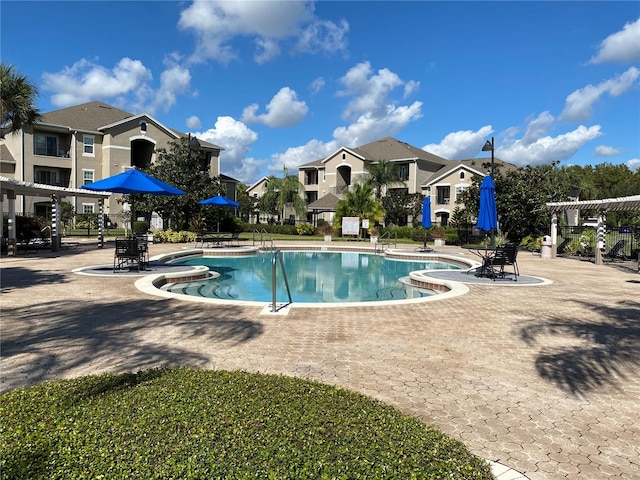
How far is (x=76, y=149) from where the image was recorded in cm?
4125

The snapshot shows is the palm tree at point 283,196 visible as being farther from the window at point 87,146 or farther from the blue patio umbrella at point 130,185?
the blue patio umbrella at point 130,185

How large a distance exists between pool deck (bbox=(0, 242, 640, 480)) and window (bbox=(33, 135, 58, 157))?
1446 inches

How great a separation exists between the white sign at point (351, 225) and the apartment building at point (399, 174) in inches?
437

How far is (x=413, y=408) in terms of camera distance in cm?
416

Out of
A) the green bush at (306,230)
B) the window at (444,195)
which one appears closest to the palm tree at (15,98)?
the green bush at (306,230)

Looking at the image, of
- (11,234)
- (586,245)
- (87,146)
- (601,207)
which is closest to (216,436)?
(11,234)

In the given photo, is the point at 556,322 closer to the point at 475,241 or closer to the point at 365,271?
the point at 365,271

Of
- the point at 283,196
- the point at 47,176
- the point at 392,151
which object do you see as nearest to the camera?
the point at 47,176

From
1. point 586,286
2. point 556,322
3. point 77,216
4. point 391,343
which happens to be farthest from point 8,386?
point 77,216

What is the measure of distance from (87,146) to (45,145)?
347 cm

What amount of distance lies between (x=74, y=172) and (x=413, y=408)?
1774 inches

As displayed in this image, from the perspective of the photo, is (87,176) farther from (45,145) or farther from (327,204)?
Result: (327,204)

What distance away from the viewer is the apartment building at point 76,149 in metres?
39.7

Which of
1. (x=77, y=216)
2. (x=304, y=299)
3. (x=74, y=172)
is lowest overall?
(x=304, y=299)
